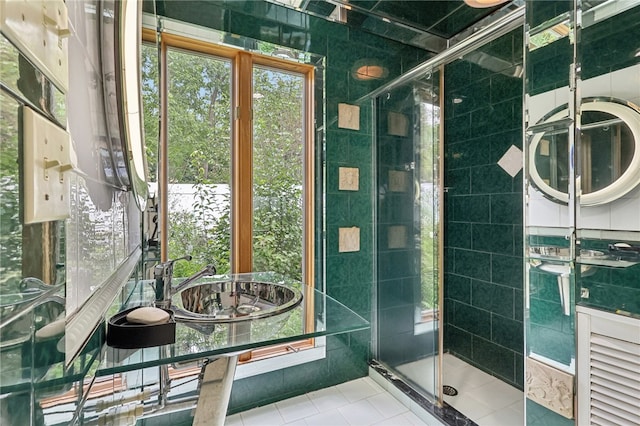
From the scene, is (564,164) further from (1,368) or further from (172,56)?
(172,56)

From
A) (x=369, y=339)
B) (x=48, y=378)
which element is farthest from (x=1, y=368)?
(x=369, y=339)

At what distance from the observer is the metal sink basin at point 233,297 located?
118 cm

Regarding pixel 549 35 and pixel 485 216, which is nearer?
pixel 549 35

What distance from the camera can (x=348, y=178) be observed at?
2.11 metres

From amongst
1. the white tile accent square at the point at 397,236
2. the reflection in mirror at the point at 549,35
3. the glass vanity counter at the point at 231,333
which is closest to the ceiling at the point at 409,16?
the reflection in mirror at the point at 549,35

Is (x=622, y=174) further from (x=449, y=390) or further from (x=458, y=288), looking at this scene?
(x=449, y=390)

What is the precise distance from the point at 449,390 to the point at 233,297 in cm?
162

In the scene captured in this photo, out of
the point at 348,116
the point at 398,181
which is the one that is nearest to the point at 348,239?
the point at 398,181

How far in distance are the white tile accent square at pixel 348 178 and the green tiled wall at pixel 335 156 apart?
0.09 ft

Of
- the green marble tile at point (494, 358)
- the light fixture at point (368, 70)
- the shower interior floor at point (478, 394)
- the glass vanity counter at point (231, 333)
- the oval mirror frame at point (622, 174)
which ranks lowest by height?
the shower interior floor at point (478, 394)

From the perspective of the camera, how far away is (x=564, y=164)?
1.14 m

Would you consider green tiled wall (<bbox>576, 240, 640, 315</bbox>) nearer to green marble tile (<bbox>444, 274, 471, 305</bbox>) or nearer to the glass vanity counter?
the glass vanity counter

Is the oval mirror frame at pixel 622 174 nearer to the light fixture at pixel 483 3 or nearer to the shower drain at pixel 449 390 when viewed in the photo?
the light fixture at pixel 483 3

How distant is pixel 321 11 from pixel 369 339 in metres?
2.18
